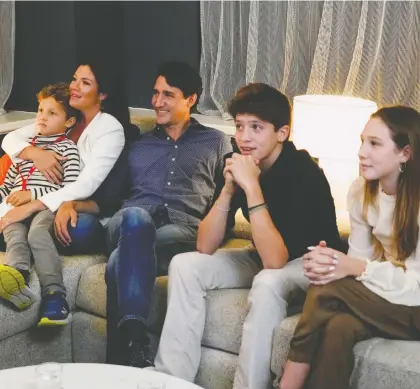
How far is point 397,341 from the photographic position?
7.72 ft

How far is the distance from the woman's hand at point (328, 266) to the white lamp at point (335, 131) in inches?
34.6

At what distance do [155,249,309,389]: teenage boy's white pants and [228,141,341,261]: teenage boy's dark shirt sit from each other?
0.09 meters

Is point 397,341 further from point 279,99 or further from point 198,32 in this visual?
point 198,32

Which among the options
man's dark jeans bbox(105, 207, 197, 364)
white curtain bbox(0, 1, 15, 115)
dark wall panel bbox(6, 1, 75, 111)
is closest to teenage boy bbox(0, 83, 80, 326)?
man's dark jeans bbox(105, 207, 197, 364)

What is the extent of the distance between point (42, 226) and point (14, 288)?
0.37 m

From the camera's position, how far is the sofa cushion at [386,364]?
222 centimetres

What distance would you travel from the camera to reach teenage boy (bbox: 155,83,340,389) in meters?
2.62

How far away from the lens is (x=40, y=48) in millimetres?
4547

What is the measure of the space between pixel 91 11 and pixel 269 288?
91.2 inches

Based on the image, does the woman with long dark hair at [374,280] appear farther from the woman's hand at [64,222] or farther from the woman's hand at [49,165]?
the woman's hand at [49,165]

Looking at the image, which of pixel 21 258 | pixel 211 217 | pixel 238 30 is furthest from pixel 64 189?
pixel 238 30

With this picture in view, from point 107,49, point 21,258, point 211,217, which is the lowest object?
point 21,258

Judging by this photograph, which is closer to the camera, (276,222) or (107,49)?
(276,222)

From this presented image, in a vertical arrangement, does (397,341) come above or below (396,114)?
below
